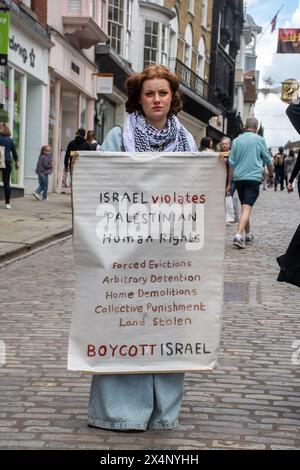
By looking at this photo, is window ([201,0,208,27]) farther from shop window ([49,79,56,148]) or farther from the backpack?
shop window ([49,79,56,148])

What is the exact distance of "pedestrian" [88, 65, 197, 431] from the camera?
136 inches

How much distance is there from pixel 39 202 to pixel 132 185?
1453 centimetres

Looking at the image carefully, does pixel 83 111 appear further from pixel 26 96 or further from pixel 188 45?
pixel 188 45

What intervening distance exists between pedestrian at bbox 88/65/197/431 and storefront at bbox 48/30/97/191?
57.2 ft

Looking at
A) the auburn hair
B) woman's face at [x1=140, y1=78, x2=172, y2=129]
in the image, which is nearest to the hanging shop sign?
the auburn hair

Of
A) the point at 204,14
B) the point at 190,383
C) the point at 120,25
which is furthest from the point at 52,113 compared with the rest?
the point at 204,14

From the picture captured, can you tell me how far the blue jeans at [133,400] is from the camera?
3.44 meters

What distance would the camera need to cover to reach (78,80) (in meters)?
23.0

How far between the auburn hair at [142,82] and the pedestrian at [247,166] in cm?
715

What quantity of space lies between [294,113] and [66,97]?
20.5m

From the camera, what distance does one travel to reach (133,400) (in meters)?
3.45

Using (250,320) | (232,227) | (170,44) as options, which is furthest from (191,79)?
(250,320)

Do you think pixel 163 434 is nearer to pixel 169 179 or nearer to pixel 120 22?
pixel 169 179

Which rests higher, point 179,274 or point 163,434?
point 179,274
